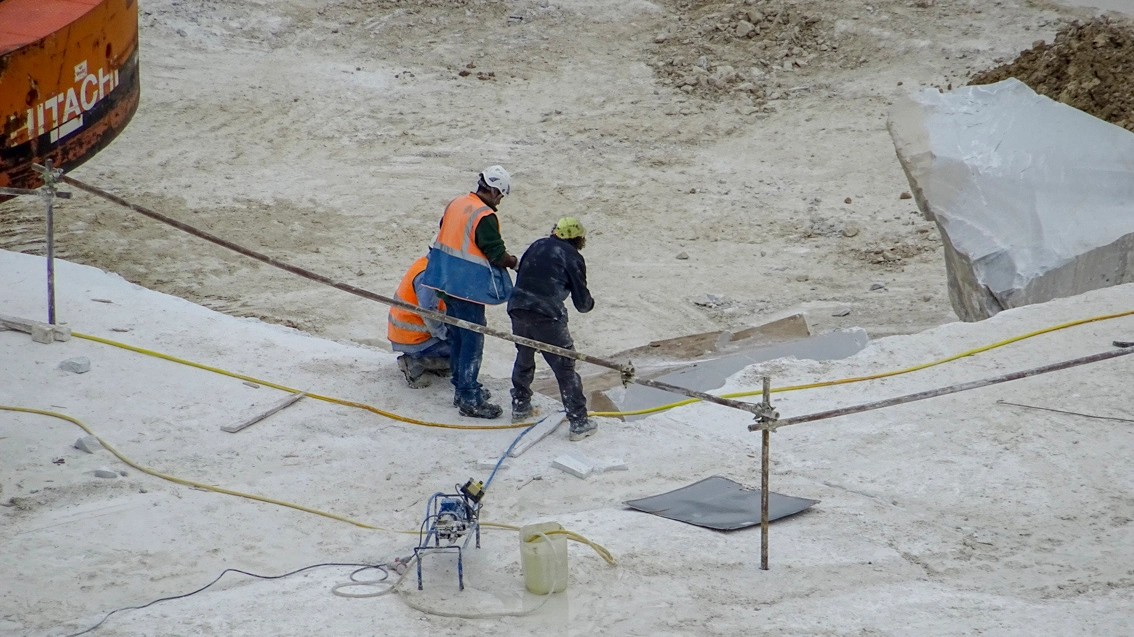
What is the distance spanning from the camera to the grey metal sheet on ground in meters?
5.49

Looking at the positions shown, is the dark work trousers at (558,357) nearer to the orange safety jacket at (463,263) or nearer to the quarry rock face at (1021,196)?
the orange safety jacket at (463,263)

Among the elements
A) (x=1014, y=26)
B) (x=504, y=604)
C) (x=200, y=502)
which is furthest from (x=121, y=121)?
(x=1014, y=26)

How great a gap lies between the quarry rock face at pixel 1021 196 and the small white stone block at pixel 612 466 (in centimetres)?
394

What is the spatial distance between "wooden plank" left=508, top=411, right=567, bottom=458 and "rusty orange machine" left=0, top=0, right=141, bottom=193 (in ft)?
12.2

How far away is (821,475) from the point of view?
618 cm

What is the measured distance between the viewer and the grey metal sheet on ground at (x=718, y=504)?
5.49 metres

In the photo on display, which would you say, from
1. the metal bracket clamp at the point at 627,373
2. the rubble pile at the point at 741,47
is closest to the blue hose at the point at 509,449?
the metal bracket clamp at the point at 627,373

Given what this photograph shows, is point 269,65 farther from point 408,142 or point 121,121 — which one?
point 121,121

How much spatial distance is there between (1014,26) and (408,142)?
29.0 feet

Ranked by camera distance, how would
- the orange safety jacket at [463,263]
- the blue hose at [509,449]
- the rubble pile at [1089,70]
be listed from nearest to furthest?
the blue hose at [509,449] → the orange safety jacket at [463,263] → the rubble pile at [1089,70]

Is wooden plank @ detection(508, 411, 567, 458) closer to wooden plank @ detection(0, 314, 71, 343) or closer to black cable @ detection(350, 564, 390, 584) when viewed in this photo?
black cable @ detection(350, 564, 390, 584)

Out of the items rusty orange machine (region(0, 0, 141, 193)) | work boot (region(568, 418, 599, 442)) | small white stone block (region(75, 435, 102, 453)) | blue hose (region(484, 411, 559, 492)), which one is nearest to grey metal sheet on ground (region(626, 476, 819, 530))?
blue hose (region(484, 411, 559, 492))

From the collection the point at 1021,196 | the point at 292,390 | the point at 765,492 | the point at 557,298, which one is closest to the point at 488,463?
the point at 557,298

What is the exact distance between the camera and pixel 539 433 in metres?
6.79
